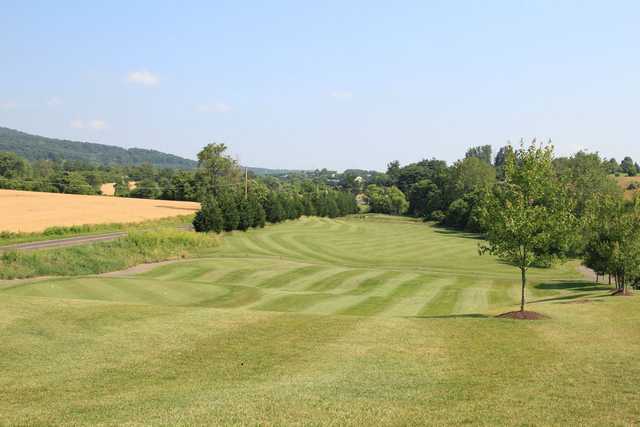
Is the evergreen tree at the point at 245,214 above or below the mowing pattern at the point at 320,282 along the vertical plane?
above

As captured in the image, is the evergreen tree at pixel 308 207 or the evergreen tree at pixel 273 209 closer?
the evergreen tree at pixel 273 209

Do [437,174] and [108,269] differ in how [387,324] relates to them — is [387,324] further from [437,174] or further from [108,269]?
[437,174]

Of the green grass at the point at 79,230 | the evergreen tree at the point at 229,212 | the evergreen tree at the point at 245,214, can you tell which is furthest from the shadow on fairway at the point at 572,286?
the green grass at the point at 79,230

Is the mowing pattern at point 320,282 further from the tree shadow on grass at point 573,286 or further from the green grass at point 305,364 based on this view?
the tree shadow on grass at point 573,286

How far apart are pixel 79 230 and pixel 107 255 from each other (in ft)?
70.9

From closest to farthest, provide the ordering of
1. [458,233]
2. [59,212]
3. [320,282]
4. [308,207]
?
[320,282] < [59,212] < [458,233] < [308,207]

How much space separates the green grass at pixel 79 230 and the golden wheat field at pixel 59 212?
7.09ft

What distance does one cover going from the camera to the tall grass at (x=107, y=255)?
42.4m

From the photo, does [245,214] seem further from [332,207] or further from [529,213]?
[332,207]

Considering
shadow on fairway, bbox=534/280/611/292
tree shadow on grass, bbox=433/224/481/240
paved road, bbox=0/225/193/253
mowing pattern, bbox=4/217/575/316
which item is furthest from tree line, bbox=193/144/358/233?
shadow on fairway, bbox=534/280/611/292

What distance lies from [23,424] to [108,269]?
3933cm

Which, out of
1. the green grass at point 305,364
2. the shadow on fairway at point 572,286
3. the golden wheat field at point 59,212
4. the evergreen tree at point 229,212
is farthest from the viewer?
the evergreen tree at point 229,212

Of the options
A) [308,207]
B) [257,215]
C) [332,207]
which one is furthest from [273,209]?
[332,207]

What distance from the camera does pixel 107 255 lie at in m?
51.1
